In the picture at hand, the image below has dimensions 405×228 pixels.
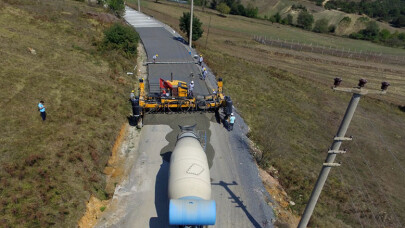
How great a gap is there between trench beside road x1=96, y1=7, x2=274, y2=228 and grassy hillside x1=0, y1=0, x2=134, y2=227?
6.17 feet

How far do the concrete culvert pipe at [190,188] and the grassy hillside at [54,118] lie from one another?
5.25m

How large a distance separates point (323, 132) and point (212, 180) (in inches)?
660

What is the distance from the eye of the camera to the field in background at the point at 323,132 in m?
Result: 16.9

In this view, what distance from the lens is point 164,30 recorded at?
49969 mm

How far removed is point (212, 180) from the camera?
50.2 feet

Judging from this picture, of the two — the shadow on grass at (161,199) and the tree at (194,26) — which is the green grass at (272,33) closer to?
the tree at (194,26)

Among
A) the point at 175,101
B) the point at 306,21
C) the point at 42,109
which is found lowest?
the point at 175,101

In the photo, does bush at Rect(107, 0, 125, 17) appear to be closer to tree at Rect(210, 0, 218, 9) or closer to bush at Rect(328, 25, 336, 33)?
tree at Rect(210, 0, 218, 9)

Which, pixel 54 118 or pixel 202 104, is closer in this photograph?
pixel 54 118

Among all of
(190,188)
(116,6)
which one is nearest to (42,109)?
(190,188)

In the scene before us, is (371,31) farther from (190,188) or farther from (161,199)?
(190,188)

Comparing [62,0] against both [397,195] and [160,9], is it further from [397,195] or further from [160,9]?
[397,195]

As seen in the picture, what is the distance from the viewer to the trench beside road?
42.2ft

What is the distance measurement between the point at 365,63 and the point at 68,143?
65.2m
